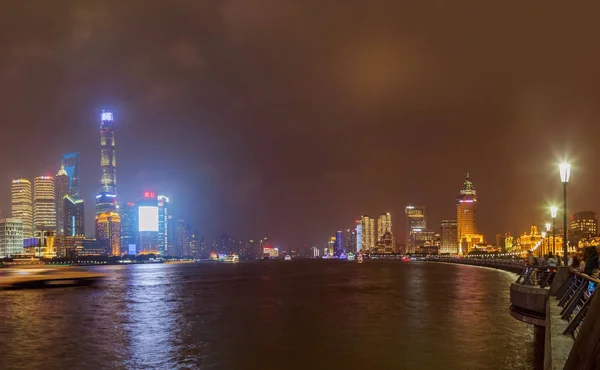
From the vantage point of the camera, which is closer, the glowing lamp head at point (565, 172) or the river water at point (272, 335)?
the river water at point (272, 335)

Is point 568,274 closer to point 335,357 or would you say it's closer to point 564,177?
point 564,177

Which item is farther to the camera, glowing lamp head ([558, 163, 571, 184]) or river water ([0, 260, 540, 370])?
glowing lamp head ([558, 163, 571, 184])

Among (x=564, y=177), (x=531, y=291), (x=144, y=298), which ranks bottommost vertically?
(x=144, y=298)

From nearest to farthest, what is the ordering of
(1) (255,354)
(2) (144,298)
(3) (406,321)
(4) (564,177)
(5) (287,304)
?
(1) (255,354) < (4) (564,177) < (3) (406,321) < (5) (287,304) < (2) (144,298)

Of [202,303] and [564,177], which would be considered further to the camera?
[202,303]

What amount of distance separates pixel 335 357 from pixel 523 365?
24.1 feet

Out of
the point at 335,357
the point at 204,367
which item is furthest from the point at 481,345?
the point at 204,367

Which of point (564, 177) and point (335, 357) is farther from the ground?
point (564, 177)

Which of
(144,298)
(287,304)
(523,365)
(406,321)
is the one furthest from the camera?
(144,298)

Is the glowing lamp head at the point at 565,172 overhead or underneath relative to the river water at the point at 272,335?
overhead

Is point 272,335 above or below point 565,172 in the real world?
below

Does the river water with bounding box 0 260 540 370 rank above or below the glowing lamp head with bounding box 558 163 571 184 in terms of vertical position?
below

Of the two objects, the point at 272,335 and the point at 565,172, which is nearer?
the point at 565,172

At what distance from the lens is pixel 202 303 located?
48.4 meters
